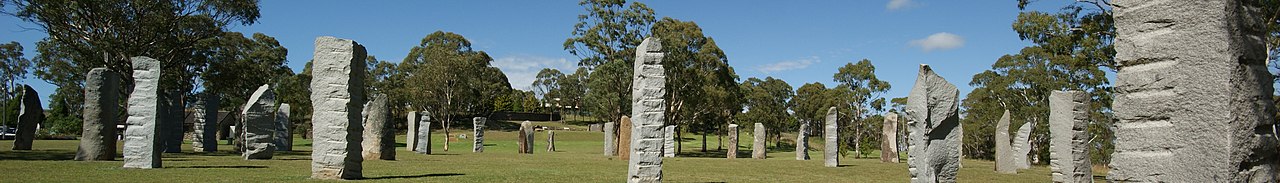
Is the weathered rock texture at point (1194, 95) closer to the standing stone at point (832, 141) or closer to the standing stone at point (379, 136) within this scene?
the standing stone at point (832, 141)

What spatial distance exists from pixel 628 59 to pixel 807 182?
72.2 ft

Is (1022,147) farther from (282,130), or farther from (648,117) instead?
(282,130)

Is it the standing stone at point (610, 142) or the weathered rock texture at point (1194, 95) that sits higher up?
the weathered rock texture at point (1194, 95)

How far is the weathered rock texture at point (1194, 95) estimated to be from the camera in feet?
13.8

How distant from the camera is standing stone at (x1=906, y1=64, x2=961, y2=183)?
29.9ft

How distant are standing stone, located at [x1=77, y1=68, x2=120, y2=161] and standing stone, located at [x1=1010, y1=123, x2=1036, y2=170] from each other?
18.0 m

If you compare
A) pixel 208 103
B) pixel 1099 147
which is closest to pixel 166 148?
pixel 208 103

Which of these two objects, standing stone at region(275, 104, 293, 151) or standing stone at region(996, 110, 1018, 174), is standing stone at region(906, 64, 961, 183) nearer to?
standing stone at region(996, 110, 1018, 174)

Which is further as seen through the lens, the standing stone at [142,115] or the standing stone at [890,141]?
the standing stone at [890,141]

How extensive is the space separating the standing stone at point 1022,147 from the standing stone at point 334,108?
13.8m

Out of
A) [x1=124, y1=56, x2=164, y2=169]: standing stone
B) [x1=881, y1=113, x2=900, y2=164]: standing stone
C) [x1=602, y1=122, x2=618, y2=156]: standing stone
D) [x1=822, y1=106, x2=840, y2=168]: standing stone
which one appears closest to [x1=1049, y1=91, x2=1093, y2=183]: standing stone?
[x1=822, y1=106, x2=840, y2=168]: standing stone

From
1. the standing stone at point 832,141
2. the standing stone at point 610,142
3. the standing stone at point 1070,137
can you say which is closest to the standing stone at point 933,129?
the standing stone at point 1070,137

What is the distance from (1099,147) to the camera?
3114cm

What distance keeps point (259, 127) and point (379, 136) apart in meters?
2.78
